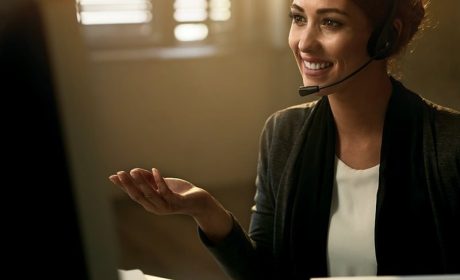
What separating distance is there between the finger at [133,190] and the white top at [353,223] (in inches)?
11.7

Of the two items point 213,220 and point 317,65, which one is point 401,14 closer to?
point 317,65

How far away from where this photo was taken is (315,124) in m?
0.90

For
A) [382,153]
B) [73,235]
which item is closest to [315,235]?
[382,153]

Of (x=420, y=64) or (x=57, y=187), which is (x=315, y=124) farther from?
(x=57, y=187)

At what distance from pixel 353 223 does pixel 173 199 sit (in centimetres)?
29

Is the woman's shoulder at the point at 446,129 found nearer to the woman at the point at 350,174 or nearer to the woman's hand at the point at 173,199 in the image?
the woman at the point at 350,174

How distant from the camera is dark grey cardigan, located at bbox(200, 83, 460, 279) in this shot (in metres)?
0.80

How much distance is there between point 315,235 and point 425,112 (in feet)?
0.81

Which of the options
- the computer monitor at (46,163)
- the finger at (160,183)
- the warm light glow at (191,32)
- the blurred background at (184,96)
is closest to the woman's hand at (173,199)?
the finger at (160,183)

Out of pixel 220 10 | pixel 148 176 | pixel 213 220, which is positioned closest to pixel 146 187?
pixel 148 176

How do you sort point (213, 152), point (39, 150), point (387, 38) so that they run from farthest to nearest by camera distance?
point (213, 152), point (387, 38), point (39, 150)

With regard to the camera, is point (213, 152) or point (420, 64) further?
point (213, 152)

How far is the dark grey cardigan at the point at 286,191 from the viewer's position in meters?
0.80

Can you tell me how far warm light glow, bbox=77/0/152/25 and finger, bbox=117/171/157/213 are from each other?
1.74 metres
